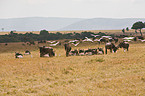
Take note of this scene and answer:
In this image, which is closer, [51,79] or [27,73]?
[51,79]

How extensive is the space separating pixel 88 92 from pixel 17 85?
220 inches

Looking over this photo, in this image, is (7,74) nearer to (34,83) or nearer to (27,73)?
(27,73)

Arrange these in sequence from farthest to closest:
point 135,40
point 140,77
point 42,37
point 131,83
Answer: point 42,37
point 135,40
point 140,77
point 131,83

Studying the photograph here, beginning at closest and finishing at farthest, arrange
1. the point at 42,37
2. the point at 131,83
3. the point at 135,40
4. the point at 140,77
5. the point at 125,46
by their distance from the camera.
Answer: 1. the point at 131,83
2. the point at 140,77
3. the point at 125,46
4. the point at 135,40
5. the point at 42,37

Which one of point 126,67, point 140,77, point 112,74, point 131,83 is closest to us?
point 131,83

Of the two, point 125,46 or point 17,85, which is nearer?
point 17,85

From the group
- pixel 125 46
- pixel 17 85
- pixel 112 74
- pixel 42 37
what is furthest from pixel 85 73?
pixel 42 37

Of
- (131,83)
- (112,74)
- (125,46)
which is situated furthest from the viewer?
(125,46)

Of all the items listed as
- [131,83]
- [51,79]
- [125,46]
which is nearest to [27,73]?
[51,79]

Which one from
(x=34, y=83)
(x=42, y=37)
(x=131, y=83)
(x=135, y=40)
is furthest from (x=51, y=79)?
(x=42, y=37)

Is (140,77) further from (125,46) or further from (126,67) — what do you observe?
(125,46)

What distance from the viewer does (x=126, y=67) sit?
21484 millimetres

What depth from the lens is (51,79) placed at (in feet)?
56.6

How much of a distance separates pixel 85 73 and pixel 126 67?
16.5 ft
